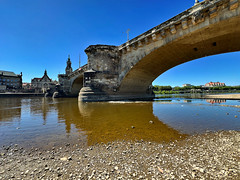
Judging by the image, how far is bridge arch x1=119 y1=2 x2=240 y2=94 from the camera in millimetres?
8625

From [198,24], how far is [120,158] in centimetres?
1211

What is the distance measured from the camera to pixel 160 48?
12438mm

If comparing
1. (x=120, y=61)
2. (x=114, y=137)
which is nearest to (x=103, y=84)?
(x=120, y=61)

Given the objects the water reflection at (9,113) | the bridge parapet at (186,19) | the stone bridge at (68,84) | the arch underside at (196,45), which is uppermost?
the bridge parapet at (186,19)

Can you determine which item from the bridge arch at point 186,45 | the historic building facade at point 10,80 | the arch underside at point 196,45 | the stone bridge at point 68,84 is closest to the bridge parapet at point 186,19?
the bridge arch at point 186,45

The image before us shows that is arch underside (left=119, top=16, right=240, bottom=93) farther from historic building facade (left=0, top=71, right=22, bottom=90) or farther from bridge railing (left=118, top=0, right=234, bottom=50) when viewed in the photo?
historic building facade (left=0, top=71, right=22, bottom=90)

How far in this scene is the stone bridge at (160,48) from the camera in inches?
336

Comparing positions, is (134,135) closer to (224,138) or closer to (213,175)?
(213,175)

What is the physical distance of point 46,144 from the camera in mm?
2736

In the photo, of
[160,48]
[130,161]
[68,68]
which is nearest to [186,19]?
[160,48]

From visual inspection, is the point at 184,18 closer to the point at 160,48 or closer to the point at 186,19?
the point at 186,19

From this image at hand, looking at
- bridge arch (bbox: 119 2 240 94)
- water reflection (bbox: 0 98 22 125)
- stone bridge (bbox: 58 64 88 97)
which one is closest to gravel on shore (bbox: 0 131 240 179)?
water reflection (bbox: 0 98 22 125)

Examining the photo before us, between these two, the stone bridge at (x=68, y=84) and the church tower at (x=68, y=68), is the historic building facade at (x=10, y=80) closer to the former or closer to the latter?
the church tower at (x=68, y=68)

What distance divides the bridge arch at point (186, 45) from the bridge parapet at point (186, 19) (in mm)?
276
